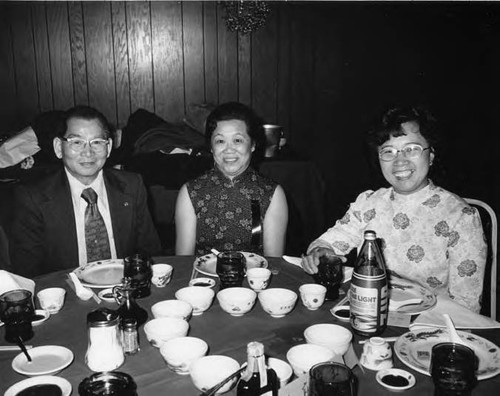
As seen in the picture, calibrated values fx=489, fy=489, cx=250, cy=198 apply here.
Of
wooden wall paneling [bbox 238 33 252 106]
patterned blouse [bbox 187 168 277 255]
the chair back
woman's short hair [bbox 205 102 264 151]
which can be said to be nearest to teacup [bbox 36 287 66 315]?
patterned blouse [bbox 187 168 277 255]

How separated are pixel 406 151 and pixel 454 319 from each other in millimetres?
795

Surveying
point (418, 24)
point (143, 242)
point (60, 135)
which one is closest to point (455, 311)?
point (143, 242)

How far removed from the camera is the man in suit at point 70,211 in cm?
237

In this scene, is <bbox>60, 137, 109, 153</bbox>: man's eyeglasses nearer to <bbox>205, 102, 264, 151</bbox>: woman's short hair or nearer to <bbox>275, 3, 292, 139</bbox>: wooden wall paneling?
<bbox>205, 102, 264, 151</bbox>: woman's short hair

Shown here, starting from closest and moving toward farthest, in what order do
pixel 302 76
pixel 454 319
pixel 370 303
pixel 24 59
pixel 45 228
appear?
pixel 370 303, pixel 454 319, pixel 45 228, pixel 24 59, pixel 302 76

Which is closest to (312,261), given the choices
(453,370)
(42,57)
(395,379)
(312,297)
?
(312,297)

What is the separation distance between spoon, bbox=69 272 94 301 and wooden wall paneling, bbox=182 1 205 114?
13.4 ft

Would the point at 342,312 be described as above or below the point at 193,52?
below

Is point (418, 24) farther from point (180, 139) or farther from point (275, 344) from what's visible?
point (275, 344)

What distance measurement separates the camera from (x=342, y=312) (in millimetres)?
1506

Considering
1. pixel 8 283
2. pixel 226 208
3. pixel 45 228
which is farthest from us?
pixel 226 208

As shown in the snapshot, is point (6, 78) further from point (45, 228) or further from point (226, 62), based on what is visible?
point (45, 228)

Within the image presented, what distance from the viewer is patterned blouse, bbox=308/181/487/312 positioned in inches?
74.7

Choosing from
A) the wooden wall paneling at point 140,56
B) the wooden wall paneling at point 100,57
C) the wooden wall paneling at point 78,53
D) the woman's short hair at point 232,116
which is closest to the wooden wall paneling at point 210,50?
the wooden wall paneling at point 140,56
